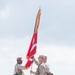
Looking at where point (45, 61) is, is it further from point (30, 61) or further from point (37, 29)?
point (37, 29)

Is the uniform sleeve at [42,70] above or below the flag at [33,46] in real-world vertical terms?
below

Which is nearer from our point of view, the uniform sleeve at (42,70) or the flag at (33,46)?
the uniform sleeve at (42,70)

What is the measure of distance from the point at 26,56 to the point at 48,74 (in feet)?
5.54

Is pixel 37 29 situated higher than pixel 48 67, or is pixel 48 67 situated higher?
pixel 37 29

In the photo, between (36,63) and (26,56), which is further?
(26,56)

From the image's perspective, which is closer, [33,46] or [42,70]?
[42,70]

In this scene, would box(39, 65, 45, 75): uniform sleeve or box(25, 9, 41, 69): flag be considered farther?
box(25, 9, 41, 69): flag

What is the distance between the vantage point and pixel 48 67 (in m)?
19.5

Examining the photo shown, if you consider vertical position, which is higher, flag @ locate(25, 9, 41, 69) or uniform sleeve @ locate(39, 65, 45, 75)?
flag @ locate(25, 9, 41, 69)

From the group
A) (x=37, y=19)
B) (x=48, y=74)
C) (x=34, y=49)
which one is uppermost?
(x=37, y=19)

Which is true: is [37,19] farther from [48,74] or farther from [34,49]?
[48,74]

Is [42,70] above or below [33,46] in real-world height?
below

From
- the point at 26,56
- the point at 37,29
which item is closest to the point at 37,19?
the point at 37,29

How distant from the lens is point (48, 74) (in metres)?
19.7
